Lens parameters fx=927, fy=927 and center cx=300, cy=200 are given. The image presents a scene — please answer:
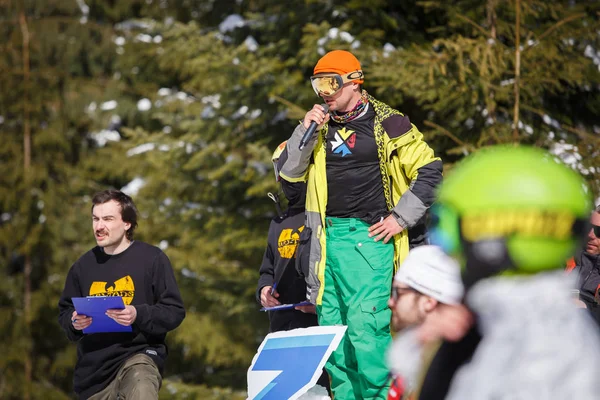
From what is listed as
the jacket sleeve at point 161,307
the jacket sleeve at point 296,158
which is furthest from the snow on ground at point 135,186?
the jacket sleeve at point 296,158

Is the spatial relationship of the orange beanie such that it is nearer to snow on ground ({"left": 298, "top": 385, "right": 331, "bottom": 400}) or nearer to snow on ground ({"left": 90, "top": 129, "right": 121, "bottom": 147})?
snow on ground ({"left": 298, "top": 385, "right": 331, "bottom": 400})

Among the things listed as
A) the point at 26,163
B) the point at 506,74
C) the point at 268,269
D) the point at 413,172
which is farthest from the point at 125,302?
the point at 26,163

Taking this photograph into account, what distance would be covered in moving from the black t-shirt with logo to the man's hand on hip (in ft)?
0.34

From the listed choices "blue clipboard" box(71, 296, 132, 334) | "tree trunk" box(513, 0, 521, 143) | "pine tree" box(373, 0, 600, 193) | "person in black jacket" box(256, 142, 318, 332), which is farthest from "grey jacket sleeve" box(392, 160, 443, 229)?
"tree trunk" box(513, 0, 521, 143)

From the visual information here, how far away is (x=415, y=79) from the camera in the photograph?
8406 mm

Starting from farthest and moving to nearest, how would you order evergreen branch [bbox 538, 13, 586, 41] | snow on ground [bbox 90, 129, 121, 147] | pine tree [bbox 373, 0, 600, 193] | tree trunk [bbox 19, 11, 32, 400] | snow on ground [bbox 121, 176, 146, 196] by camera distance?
snow on ground [bbox 90, 129, 121, 147]
tree trunk [bbox 19, 11, 32, 400]
snow on ground [bbox 121, 176, 146, 196]
pine tree [bbox 373, 0, 600, 193]
evergreen branch [bbox 538, 13, 586, 41]

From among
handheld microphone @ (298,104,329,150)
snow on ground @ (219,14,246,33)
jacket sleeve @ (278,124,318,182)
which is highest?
handheld microphone @ (298,104,329,150)

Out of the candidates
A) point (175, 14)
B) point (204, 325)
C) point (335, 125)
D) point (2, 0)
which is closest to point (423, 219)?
point (335, 125)

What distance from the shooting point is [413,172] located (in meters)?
4.79

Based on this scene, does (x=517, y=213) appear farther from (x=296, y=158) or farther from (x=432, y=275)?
(x=296, y=158)

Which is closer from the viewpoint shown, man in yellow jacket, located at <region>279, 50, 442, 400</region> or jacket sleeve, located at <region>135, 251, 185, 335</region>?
man in yellow jacket, located at <region>279, 50, 442, 400</region>

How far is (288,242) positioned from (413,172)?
106cm

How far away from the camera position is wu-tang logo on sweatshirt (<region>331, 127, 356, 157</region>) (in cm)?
489

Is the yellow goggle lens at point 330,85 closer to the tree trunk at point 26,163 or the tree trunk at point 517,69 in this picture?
the tree trunk at point 517,69
